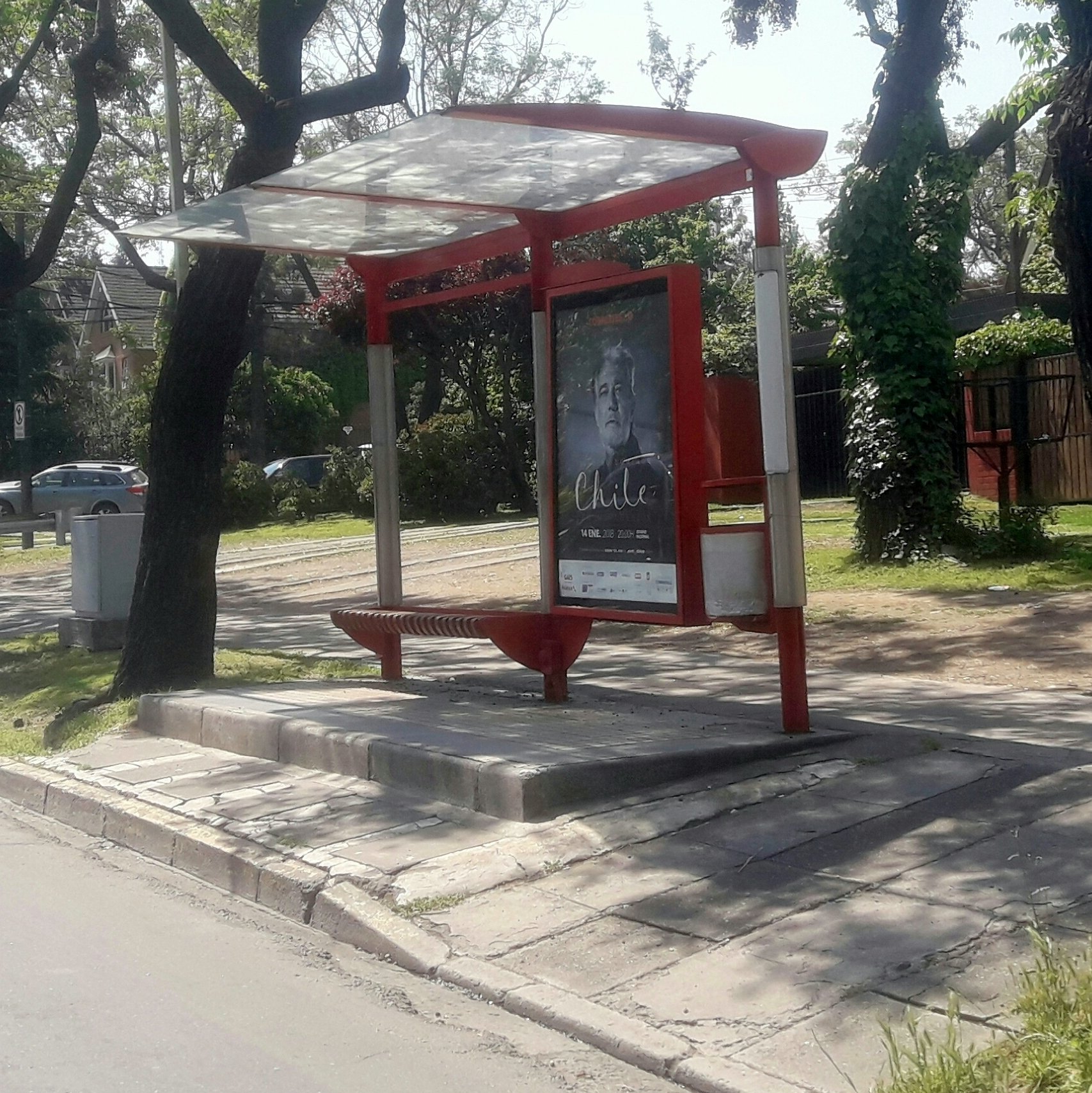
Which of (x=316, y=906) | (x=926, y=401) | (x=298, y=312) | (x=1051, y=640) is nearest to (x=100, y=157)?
(x=298, y=312)

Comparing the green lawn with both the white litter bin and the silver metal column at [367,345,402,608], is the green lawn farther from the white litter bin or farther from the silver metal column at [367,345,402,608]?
the white litter bin

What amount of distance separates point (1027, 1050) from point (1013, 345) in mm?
18043

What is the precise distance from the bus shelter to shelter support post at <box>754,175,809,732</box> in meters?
0.01

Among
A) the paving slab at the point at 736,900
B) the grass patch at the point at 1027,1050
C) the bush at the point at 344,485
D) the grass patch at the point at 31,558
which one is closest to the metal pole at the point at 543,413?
the paving slab at the point at 736,900

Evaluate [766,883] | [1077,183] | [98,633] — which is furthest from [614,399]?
[98,633]

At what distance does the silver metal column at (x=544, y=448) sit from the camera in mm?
8844

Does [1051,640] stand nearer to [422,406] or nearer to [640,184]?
[640,184]

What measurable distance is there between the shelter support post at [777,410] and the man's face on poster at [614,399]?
112cm

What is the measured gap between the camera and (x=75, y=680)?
1170cm

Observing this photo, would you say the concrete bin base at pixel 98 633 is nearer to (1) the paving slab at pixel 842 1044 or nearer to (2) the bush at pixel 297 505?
(1) the paving slab at pixel 842 1044

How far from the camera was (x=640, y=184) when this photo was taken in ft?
27.0

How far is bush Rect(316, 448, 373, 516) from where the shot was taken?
29.5 m

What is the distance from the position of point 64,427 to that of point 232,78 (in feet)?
138

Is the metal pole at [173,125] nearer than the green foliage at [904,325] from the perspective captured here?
No
